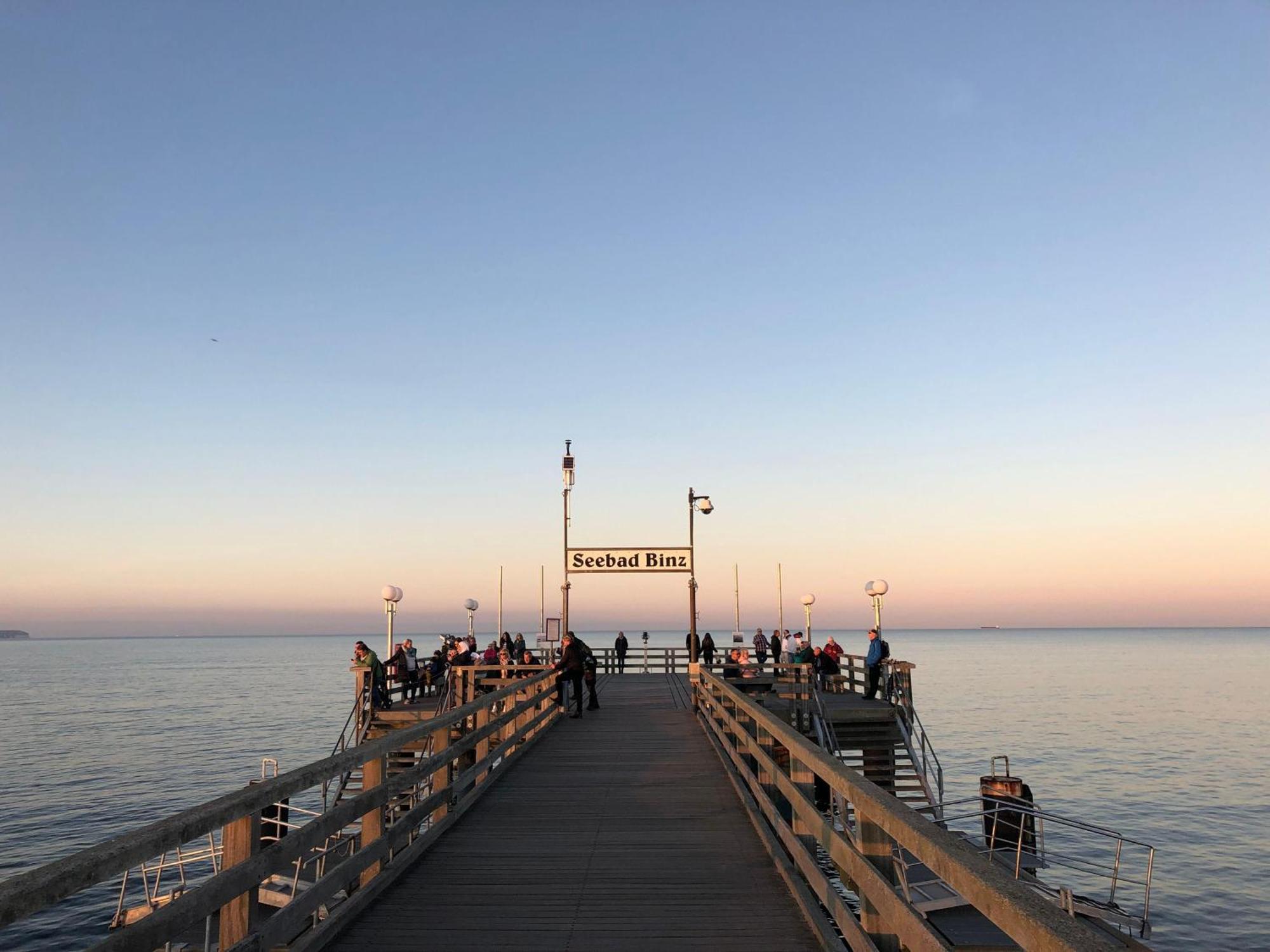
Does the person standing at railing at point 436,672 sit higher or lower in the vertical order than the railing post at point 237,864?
lower

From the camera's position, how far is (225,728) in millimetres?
51094

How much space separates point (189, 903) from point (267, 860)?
2.10ft

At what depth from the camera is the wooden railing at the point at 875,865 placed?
2.56m

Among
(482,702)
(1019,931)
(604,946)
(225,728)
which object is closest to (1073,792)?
(482,702)

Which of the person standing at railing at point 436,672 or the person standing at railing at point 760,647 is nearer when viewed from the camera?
the person standing at railing at point 436,672

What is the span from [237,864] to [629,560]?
22314mm

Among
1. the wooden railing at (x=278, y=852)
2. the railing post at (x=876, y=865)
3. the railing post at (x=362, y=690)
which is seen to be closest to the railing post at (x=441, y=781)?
the wooden railing at (x=278, y=852)

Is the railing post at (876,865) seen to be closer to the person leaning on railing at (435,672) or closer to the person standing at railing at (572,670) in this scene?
the person standing at railing at (572,670)

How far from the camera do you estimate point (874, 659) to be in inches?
831

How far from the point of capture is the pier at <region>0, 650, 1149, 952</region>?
3400mm

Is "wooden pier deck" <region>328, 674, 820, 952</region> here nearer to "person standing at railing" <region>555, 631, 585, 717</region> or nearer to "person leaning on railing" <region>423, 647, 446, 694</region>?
"person standing at railing" <region>555, 631, 585, 717</region>

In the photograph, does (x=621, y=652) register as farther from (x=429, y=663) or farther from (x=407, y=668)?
(x=407, y=668)

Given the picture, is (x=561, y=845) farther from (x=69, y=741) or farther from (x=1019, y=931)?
(x=69, y=741)

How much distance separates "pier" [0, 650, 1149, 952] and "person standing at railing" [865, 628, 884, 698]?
7.01 metres
